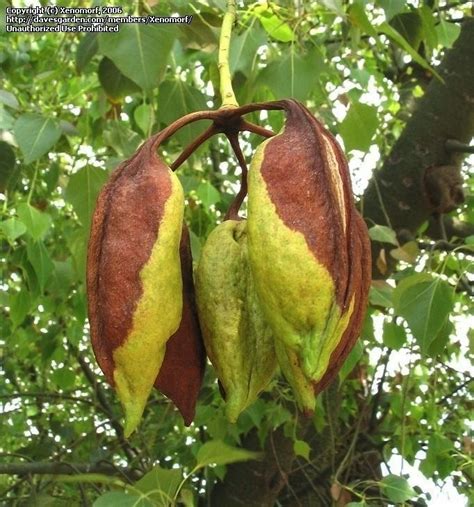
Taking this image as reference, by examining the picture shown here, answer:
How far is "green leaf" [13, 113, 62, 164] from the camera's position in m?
1.15

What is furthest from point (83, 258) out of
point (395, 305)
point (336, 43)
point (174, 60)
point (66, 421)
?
point (66, 421)

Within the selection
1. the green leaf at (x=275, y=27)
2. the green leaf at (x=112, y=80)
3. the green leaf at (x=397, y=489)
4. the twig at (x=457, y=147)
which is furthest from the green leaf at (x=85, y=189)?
the twig at (x=457, y=147)

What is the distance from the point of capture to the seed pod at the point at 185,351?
2.19 feet

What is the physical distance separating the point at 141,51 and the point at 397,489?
0.86 meters

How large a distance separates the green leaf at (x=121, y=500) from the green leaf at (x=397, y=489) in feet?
1.74

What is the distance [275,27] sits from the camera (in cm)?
126

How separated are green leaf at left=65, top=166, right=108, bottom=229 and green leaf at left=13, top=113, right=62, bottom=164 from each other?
0.06 meters

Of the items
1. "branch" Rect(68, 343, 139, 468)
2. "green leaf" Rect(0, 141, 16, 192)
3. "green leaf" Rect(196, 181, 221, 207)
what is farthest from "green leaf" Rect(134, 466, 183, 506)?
"branch" Rect(68, 343, 139, 468)

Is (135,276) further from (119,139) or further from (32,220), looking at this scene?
(119,139)

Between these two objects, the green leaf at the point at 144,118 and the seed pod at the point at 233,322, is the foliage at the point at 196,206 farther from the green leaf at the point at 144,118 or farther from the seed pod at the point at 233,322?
the seed pod at the point at 233,322

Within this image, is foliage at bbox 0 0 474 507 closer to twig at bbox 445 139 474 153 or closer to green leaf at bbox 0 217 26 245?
green leaf at bbox 0 217 26 245

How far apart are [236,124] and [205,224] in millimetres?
1359

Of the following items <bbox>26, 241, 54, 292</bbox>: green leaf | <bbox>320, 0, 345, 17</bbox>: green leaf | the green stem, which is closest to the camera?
the green stem

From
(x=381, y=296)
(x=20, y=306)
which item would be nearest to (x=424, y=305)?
(x=381, y=296)
